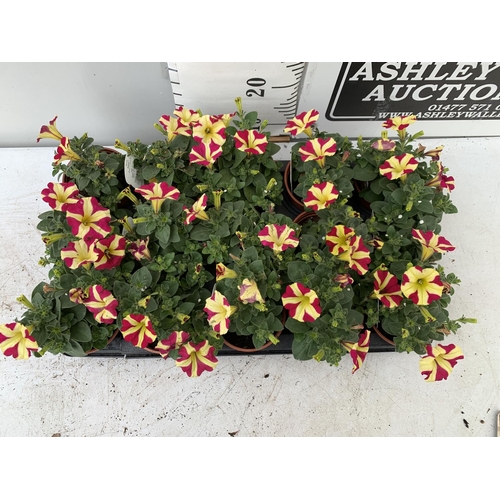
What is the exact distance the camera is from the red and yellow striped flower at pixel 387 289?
3.57 feet

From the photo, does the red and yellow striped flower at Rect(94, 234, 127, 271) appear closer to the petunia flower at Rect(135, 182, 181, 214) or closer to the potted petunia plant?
Answer: the potted petunia plant

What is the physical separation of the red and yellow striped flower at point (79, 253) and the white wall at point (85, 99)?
59cm

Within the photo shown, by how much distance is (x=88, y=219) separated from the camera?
1.08 m

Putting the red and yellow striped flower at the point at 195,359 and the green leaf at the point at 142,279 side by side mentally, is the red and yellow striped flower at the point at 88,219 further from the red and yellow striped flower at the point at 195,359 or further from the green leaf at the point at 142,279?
the red and yellow striped flower at the point at 195,359

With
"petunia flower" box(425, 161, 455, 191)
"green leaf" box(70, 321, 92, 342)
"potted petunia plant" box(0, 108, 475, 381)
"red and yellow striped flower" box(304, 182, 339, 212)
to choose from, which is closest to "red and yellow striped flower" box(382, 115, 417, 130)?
"potted petunia plant" box(0, 108, 475, 381)

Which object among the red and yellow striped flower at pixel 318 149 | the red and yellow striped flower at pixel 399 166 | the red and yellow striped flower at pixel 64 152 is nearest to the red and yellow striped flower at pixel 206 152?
the red and yellow striped flower at pixel 318 149

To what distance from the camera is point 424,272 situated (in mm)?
1007

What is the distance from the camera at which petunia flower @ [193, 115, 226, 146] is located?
114 cm

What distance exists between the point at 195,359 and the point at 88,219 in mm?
438

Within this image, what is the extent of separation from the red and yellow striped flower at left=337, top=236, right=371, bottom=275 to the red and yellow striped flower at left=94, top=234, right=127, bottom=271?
1.87 feet

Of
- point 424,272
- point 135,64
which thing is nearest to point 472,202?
point 424,272

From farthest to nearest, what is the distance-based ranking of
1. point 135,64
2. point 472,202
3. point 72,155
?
point 472,202
point 135,64
point 72,155

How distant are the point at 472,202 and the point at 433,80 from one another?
0.48 m

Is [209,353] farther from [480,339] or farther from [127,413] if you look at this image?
[480,339]
